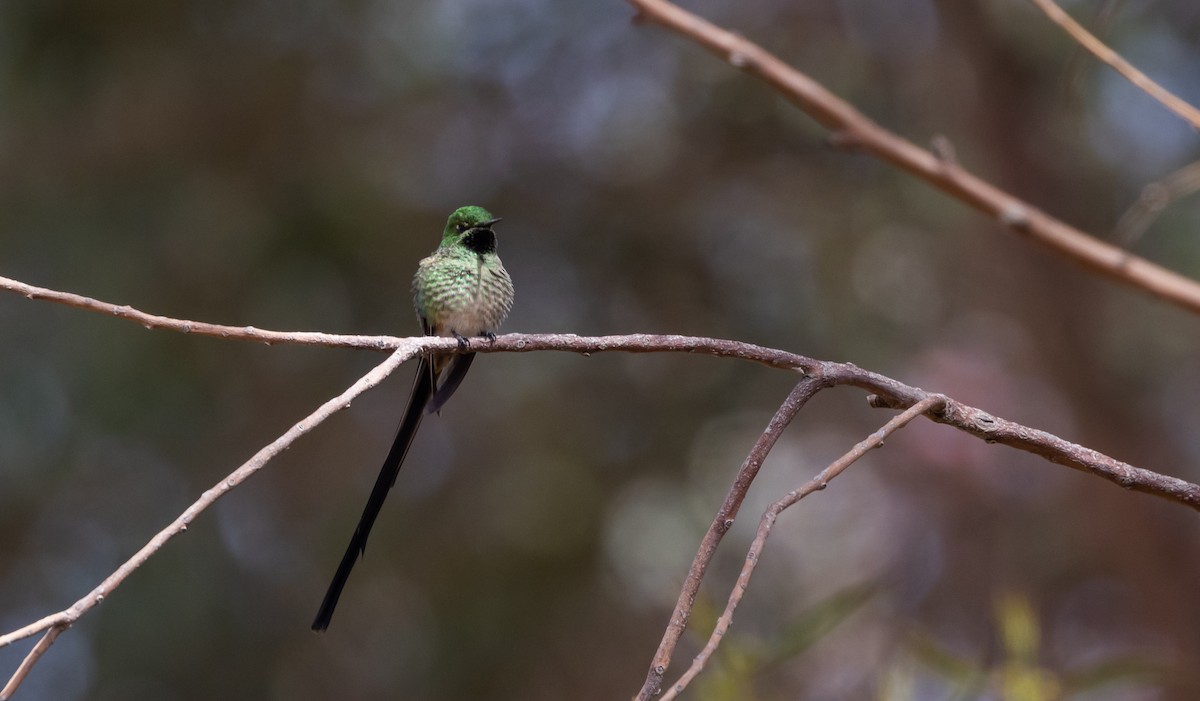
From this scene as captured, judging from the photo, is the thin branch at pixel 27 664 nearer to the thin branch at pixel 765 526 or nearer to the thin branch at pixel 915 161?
the thin branch at pixel 765 526

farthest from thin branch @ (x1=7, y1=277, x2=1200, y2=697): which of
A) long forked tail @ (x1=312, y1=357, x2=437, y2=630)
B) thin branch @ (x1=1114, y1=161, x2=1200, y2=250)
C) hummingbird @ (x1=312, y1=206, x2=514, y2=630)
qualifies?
hummingbird @ (x1=312, y1=206, x2=514, y2=630)

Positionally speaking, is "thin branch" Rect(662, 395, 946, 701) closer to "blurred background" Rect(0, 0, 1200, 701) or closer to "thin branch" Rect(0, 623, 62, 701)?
"thin branch" Rect(0, 623, 62, 701)

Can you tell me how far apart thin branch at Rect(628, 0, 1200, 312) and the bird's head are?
4.79 ft

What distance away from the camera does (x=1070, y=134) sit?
229 inches

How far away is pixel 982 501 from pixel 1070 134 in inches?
74.9

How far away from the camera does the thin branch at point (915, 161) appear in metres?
2.02

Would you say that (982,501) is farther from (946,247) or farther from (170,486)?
(170,486)

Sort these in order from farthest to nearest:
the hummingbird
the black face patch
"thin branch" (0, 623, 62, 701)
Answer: the black face patch
the hummingbird
"thin branch" (0, 623, 62, 701)

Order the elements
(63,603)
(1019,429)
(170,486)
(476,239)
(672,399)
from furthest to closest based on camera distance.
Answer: (672,399) → (170,486) → (63,603) → (476,239) → (1019,429)

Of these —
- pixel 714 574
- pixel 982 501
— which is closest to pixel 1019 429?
pixel 714 574

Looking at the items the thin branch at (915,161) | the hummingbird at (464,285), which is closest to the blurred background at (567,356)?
the hummingbird at (464,285)

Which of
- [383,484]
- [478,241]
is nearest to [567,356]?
[478,241]

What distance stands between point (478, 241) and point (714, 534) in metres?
2.36

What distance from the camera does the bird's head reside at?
11.6ft
